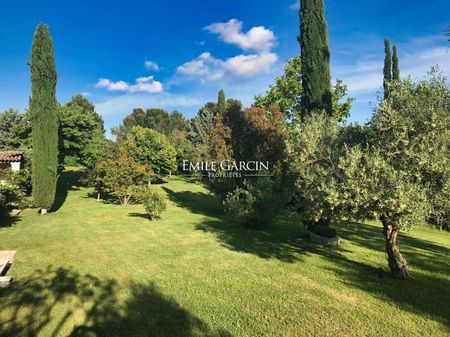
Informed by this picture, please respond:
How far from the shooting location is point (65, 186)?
3328 cm

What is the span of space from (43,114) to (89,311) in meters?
18.4

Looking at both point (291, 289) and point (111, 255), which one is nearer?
point (291, 289)

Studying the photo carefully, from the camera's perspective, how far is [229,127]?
23.6 meters

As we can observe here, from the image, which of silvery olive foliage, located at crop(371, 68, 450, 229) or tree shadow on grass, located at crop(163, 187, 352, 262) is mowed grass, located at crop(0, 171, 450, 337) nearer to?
tree shadow on grass, located at crop(163, 187, 352, 262)

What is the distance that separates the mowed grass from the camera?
21.4ft

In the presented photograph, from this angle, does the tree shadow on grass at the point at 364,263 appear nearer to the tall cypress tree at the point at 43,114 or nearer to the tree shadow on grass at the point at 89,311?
the tree shadow on grass at the point at 89,311

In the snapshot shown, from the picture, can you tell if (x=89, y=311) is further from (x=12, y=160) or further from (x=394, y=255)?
(x=12, y=160)

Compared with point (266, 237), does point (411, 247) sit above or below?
above

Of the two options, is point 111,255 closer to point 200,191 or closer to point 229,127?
point 229,127

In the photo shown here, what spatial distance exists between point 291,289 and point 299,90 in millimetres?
31497

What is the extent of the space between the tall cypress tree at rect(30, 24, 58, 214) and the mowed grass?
5240mm

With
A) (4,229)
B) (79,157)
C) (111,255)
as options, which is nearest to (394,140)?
(111,255)

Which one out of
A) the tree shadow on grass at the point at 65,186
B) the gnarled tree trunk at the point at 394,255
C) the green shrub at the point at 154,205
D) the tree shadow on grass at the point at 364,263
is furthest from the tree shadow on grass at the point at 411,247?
the tree shadow on grass at the point at 65,186

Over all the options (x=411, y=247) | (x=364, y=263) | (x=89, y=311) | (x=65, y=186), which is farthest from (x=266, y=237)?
(x=65, y=186)
